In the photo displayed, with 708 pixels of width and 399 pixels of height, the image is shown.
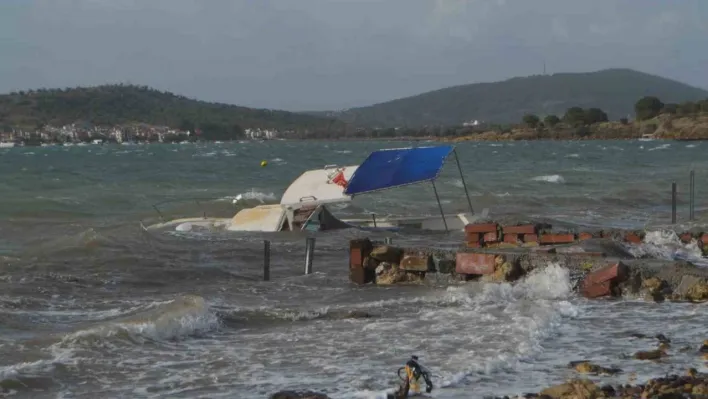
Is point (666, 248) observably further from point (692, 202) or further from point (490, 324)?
point (692, 202)

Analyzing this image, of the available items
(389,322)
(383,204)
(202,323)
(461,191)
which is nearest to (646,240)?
(389,322)

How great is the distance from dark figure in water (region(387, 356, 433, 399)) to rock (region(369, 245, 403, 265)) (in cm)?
693

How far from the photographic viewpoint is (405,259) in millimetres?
15898

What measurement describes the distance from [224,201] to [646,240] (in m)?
23.4

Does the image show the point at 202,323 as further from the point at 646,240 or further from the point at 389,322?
the point at 646,240

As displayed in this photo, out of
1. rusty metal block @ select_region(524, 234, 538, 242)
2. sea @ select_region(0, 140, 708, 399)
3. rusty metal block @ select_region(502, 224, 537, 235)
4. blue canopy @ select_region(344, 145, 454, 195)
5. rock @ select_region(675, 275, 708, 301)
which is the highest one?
blue canopy @ select_region(344, 145, 454, 195)

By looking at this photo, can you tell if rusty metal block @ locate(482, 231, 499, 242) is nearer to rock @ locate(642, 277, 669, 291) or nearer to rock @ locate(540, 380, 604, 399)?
rock @ locate(642, 277, 669, 291)

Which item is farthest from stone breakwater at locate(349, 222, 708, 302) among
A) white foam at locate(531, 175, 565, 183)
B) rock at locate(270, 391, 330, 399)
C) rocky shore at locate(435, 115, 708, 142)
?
rocky shore at locate(435, 115, 708, 142)

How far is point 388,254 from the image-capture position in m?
16.0

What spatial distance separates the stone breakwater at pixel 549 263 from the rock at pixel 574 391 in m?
5.37

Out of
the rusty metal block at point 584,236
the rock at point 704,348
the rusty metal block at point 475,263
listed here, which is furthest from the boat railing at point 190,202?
the rock at point 704,348

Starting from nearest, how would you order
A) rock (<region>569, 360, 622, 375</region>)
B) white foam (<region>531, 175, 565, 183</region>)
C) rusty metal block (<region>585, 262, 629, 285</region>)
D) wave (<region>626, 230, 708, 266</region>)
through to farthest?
rock (<region>569, 360, 622, 375</region>)
rusty metal block (<region>585, 262, 629, 285</region>)
wave (<region>626, 230, 708, 266</region>)
white foam (<region>531, 175, 565, 183</region>)

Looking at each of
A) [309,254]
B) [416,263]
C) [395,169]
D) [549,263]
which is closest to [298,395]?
[549,263]

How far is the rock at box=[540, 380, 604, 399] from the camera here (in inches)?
329
